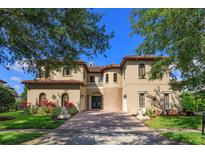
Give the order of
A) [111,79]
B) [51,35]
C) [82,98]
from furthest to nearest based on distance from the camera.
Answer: [111,79]
[82,98]
[51,35]

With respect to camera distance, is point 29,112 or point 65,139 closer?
point 65,139

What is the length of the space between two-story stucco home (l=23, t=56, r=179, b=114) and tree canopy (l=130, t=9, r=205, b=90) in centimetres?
754

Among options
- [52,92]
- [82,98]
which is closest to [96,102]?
[82,98]

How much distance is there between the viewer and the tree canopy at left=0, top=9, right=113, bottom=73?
786cm

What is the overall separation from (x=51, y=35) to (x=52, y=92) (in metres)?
17.5

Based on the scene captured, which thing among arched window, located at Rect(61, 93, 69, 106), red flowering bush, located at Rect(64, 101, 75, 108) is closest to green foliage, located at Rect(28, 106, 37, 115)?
arched window, located at Rect(61, 93, 69, 106)

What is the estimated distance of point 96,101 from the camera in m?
32.9

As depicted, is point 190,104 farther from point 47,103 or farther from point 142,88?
point 47,103

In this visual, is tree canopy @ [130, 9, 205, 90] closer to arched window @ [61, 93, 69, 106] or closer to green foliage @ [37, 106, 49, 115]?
green foliage @ [37, 106, 49, 115]

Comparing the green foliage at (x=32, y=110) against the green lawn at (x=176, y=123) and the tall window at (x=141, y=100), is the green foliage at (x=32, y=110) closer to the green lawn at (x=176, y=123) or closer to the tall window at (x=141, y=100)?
the tall window at (x=141, y=100)

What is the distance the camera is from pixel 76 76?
28.2m

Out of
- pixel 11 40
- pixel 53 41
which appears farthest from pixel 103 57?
pixel 11 40
